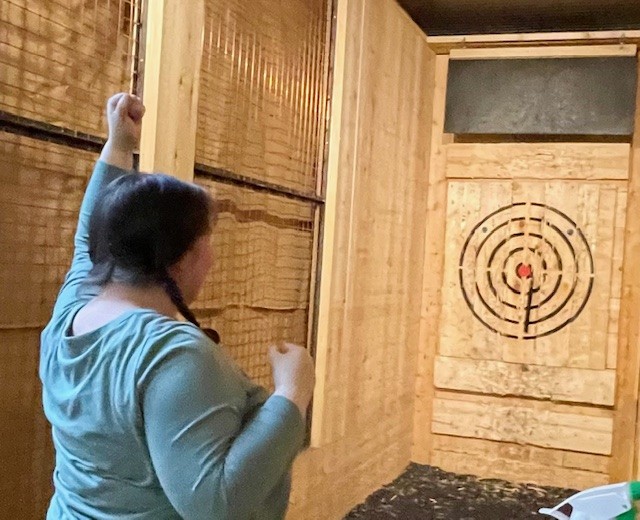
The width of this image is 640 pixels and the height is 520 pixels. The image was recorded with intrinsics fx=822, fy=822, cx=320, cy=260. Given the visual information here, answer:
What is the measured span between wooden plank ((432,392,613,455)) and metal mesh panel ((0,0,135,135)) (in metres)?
2.49

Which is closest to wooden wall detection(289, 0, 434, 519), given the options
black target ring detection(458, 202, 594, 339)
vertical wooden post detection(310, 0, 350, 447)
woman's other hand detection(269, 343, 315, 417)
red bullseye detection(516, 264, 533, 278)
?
vertical wooden post detection(310, 0, 350, 447)

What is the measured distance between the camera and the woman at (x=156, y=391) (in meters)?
0.83

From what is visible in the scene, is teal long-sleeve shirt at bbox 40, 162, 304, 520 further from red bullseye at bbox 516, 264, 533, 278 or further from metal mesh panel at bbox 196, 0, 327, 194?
red bullseye at bbox 516, 264, 533, 278

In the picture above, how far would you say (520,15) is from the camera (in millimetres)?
3818

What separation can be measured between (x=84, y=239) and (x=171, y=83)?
752 millimetres

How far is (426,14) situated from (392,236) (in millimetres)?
1173

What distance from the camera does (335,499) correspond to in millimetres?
2938

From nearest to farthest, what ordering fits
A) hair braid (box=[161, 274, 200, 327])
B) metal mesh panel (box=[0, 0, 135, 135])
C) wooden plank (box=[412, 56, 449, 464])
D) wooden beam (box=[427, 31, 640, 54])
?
hair braid (box=[161, 274, 200, 327])
metal mesh panel (box=[0, 0, 135, 135])
wooden beam (box=[427, 31, 640, 54])
wooden plank (box=[412, 56, 449, 464])

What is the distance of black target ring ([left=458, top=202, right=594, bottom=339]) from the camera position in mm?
3701

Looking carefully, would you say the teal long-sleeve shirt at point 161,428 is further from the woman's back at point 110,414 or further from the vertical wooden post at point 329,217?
A: the vertical wooden post at point 329,217

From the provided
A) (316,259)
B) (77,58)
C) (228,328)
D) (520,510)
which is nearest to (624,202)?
(520,510)

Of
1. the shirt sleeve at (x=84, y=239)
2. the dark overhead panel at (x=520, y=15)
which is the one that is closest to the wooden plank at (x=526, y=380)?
the dark overhead panel at (x=520, y=15)

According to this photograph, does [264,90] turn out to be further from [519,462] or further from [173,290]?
[519,462]

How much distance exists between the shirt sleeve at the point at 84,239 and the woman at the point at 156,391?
8 centimetres
